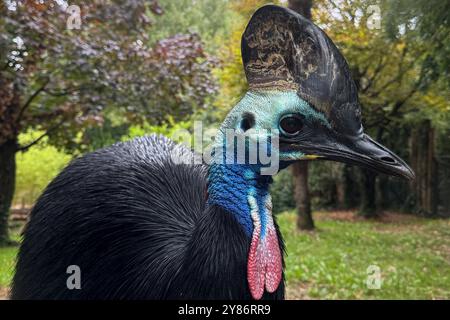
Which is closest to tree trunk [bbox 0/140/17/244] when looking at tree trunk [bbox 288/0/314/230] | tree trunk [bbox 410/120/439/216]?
tree trunk [bbox 288/0/314/230]

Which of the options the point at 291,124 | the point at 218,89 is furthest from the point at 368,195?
the point at 291,124

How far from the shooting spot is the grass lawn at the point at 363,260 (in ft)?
17.1

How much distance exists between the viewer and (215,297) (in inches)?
61.3

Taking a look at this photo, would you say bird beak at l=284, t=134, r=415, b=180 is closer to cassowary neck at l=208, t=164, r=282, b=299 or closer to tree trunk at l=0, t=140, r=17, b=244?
cassowary neck at l=208, t=164, r=282, b=299

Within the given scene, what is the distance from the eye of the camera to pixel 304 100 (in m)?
1.58

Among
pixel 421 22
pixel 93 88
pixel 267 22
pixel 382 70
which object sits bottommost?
pixel 267 22

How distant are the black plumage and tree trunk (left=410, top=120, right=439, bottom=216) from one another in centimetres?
1118

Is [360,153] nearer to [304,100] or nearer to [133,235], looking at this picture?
[304,100]

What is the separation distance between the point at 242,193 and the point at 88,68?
449cm

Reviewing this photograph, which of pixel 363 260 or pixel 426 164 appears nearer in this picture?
pixel 363 260

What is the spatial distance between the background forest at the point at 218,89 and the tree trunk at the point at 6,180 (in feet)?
0.06
